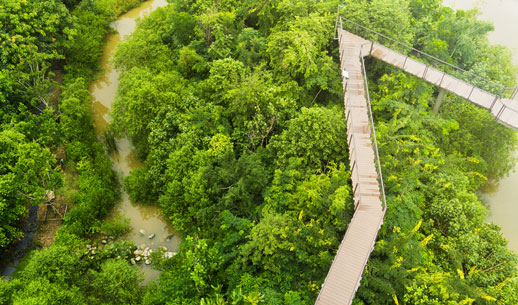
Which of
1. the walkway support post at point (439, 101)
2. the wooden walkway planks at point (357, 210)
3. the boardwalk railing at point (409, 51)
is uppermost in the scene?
the boardwalk railing at point (409, 51)

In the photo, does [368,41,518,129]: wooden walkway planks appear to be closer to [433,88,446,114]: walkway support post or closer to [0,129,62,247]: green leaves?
[433,88,446,114]: walkway support post

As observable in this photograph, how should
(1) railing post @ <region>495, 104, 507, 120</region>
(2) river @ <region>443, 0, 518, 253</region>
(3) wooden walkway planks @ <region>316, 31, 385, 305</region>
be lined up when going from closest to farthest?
1. (3) wooden walkway planks @ <region>316, 31, 385, 305</region>
2. (1) railing post @ <region>495, 104, 507, 120</region>
3. (2) river @ <region>443, 0, 518, 253</region>

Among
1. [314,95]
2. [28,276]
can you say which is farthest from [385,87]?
[28,276]

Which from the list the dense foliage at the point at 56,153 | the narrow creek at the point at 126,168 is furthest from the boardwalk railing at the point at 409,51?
the dense foliage at the point at 56,153

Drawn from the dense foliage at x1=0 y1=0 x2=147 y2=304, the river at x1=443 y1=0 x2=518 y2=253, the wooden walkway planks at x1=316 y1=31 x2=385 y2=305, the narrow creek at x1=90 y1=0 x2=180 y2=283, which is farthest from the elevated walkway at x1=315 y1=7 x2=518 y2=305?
the narrow creek at x1=90 y1=0 x2=180 y2=283

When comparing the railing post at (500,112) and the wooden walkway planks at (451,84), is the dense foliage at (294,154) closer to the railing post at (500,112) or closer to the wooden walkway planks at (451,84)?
the wooden walkway planks at (451,84)

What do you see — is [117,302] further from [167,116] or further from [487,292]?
[487,292]
